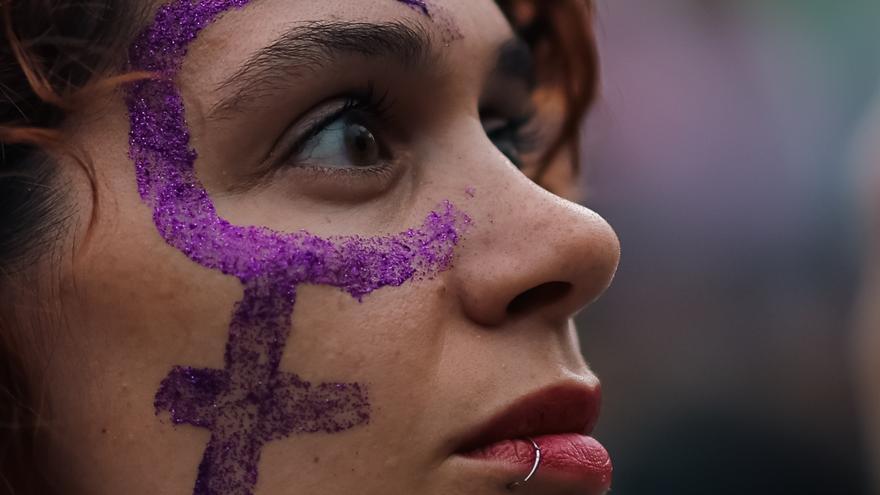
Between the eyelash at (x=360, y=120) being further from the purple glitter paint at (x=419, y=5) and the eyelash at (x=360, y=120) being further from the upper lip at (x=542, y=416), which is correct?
the upper lip at (x=542, y=416)

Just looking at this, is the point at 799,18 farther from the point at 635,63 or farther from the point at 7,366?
the point at 7,366

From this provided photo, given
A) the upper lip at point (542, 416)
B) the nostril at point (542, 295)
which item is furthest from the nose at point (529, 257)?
the upper lip at point (542, 416)

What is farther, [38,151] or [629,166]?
[629,166]

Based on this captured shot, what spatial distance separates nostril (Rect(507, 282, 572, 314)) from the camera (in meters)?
1.43

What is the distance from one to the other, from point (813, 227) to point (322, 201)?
2.98m

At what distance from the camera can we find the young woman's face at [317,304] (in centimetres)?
131

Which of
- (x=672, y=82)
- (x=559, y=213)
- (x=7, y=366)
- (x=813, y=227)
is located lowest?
(x=813, y=227)

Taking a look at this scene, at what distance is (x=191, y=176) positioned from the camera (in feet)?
4.48

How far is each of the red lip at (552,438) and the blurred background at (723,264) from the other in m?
1.86

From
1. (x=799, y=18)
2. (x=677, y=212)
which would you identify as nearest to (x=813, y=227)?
(x=677, y=212)

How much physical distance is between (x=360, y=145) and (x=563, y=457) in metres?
0.53

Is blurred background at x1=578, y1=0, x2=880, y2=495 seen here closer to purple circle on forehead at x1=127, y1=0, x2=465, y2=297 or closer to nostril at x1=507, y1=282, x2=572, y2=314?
nostril at x1=507, y1=282, x2=572, y2=314

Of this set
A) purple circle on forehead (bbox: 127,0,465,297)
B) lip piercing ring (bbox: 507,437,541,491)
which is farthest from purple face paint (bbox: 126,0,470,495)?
lip piercing ring (bbox: 507,437,541,491)

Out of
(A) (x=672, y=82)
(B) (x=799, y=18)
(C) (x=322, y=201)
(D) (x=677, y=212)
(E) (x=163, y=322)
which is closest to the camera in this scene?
(E) (x=163, y=322)
